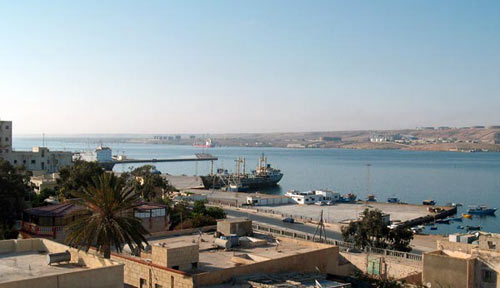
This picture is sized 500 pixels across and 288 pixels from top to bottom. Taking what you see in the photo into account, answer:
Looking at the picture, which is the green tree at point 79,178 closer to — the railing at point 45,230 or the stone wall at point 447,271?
the railing at point 45,230

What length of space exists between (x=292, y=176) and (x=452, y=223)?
8447cm

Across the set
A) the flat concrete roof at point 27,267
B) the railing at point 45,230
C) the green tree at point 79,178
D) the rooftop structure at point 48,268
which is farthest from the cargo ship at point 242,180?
the flat concrete roof at point 27,267

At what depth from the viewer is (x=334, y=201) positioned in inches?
2980

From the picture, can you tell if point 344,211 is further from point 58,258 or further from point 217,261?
point 58,258

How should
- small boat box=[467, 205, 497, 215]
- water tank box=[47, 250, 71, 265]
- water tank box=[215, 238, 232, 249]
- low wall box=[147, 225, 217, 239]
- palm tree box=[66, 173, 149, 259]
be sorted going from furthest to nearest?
1. small boat box=[467, 205, 497, 215]
2. low wall box=[147, 225, 217, 239]
3. water tank box=[215, 238, 232, 249]
4. palm tree box=[66, 173, 149, 259]
5. water tank box=[47, 250, 71, 265]

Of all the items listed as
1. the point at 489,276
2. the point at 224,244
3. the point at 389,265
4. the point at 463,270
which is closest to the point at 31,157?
the point at 224,244

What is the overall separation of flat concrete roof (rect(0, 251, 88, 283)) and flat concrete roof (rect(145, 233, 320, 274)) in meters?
4.45

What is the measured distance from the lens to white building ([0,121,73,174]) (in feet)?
222

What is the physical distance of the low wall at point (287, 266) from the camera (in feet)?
50.6

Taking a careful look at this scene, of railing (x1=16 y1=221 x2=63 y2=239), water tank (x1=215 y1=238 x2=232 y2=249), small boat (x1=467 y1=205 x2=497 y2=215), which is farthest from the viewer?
small boat (x1=467 y1=205 x2=497 y2=215)

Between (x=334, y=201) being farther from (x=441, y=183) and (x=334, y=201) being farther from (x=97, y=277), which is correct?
(x=97, y=277)

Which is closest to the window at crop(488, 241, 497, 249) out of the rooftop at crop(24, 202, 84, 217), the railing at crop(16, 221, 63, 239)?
the rooftop at crop(24, 202, 84, 217)

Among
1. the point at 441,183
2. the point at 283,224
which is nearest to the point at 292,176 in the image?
the point at 441,183

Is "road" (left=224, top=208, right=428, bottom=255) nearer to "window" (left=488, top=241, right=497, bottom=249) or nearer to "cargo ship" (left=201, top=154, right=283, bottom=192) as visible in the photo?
"window" (left=488, top=241, right=497, bottom=249)
